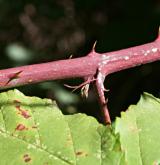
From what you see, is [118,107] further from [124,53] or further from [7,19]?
[124,53]

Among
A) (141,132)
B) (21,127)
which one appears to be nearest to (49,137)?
(21,127)

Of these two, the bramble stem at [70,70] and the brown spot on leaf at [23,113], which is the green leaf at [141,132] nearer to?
the bramble stem at [70,70]

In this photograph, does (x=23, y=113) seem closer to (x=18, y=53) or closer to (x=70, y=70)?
(x=70, y=70)

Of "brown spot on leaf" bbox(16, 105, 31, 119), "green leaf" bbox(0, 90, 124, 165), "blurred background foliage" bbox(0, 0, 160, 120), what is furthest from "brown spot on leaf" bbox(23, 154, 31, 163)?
"blurred background foliage" bbox(0, 0, 160, 120)

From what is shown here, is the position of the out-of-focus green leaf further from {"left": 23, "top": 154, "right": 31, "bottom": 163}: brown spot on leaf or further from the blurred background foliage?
{"left": 23, "top": 154, "right": 31, "bottom": 163}: brown spot on leaf

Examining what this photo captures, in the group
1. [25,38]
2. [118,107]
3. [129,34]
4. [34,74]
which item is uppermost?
[25,38]

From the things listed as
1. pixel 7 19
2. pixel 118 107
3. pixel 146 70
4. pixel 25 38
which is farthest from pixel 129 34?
pixel 25 38
